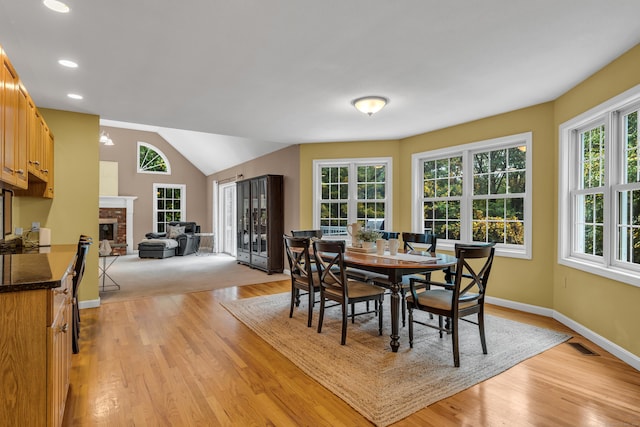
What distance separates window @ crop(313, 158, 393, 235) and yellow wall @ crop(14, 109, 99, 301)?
346cm

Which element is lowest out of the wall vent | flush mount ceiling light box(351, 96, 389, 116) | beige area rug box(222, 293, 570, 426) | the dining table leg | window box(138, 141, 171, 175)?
the wall vent

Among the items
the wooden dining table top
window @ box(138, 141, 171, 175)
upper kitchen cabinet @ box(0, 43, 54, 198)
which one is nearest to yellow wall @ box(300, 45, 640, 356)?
the wooden dining table top

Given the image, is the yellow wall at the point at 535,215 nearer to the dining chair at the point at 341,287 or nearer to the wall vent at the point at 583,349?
the wall vent at the point at 583,349

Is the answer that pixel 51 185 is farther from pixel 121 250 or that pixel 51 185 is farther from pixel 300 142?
pixel 121 250

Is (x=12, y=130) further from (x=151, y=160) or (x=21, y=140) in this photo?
(x=151, y=160)

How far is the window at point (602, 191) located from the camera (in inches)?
115

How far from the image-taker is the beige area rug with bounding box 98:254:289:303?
5379mm

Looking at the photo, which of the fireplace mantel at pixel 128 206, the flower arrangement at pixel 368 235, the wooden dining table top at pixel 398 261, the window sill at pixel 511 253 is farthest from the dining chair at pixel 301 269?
the fireplace mantel at pixel 128 206

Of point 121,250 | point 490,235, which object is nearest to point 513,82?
point 490,235

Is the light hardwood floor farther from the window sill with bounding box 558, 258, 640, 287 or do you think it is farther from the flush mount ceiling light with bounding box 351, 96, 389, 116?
the flush mount ceiling light with bounding box 351, 96, 389, 116

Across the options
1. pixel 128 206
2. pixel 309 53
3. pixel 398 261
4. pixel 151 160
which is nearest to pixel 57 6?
pixel 309 53

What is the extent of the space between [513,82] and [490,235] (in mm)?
2158

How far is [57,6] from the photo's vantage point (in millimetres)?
2158

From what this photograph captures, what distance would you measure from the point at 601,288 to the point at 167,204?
1092cm
